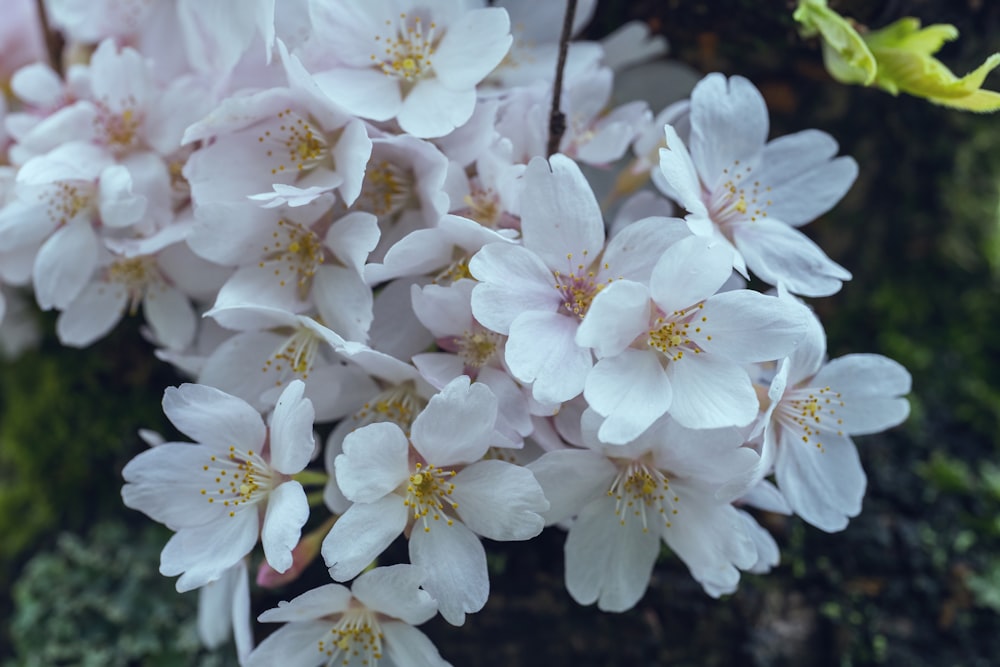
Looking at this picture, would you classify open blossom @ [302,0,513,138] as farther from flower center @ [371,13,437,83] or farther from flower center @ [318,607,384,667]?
flower center @ [318,607,384,667]

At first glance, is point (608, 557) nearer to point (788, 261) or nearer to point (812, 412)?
point (812, 412)

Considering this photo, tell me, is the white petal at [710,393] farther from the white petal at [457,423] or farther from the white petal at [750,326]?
the white petal at [457,423]

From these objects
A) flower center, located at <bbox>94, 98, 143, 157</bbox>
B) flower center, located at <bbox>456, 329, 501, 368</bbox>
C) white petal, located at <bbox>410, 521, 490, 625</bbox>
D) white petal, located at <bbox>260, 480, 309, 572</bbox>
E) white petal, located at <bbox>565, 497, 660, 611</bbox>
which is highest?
flower center, located at <bbox>94, 98, 143, 157</bbox>

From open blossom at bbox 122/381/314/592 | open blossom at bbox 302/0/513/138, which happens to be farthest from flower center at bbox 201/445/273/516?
open blossom at bbox 302/0/513/138

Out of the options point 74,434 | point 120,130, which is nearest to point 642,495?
point 120,130

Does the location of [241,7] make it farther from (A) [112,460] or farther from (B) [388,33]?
(A) [112,460]

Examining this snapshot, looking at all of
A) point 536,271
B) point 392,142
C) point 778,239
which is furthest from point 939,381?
point 392,142

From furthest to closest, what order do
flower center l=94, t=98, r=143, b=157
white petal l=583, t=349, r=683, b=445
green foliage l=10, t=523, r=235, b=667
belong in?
green foliage l=10, t=523, r=235, b=667
flower center l=94, t=98, r=143, b=157
white petal l=583, t=349, r=683, b=445
